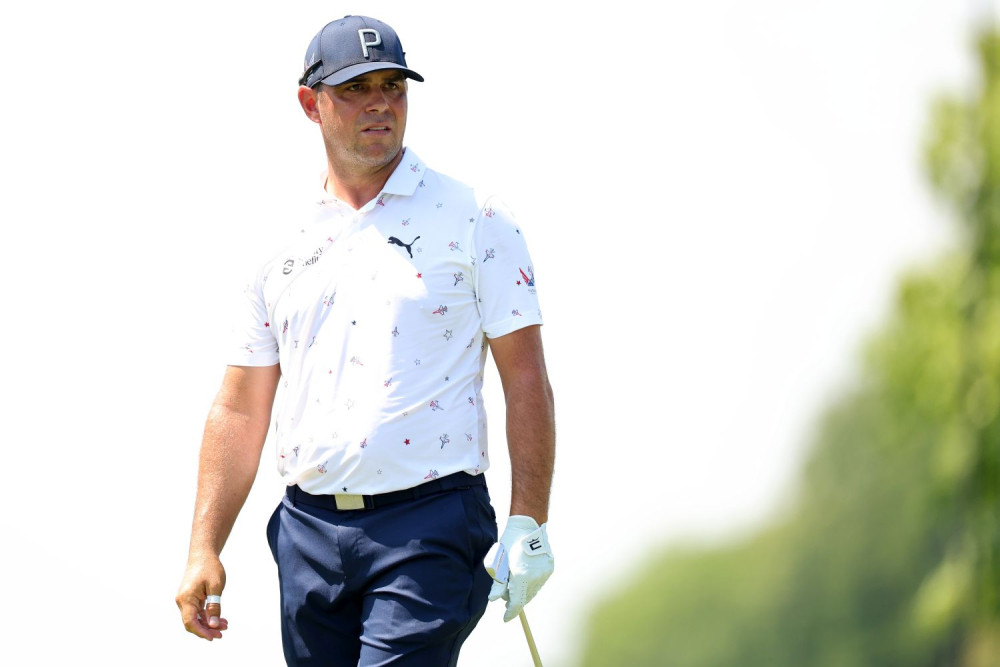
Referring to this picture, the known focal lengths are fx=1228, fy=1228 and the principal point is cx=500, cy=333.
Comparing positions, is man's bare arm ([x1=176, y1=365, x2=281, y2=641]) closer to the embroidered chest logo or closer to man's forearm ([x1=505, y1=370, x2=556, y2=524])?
the embroidered chest logo

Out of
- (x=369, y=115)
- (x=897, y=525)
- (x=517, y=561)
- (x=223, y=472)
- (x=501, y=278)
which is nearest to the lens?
(x=517, y=561)

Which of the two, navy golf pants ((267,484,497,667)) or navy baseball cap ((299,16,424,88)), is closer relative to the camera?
navy golf pants ((267,484,497,667))

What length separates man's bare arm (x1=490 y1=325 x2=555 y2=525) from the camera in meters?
2.59

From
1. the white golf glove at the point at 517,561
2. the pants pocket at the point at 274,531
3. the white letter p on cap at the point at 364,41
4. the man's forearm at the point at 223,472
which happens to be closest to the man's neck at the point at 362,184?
the white letter p on cap at the point at 364,41

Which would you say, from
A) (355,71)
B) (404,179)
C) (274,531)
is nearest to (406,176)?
(404,179)

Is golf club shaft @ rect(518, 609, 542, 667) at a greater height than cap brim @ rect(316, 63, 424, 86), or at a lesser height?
lesser

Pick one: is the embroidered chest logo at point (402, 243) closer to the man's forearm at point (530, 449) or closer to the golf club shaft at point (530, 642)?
the man's forearm at point (530, 449)

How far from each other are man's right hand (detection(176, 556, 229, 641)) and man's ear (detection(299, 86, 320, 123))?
1.05 meters

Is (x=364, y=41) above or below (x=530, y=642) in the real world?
above

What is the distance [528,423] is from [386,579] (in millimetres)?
439

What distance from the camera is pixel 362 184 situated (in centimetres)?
284

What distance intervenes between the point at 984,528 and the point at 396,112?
9.27m

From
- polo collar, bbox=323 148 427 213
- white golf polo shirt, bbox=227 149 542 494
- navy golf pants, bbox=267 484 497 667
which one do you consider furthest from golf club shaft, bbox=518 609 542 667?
polo collar, bbox=323 148 427 213

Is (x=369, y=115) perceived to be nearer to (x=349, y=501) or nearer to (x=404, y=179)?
(x=404, y=179)
